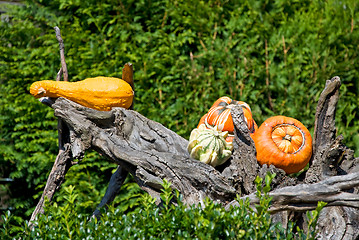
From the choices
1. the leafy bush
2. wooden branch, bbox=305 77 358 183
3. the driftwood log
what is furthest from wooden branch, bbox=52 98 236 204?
wooden branch, bbox=305 77 358 183

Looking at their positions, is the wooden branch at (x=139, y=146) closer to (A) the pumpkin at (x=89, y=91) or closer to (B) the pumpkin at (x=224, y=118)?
(A) the pumpkin at (x=89, y=91)

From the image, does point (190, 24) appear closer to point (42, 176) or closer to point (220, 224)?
point (42, 176)

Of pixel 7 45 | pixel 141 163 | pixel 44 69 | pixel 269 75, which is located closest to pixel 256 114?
pixel 269 75

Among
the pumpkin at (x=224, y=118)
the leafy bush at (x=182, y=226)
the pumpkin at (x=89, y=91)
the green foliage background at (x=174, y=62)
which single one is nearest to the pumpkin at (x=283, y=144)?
the pumpkin at (x=224, y=118)

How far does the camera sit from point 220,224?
2.27 metres

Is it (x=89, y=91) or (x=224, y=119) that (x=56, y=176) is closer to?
(x=89, y=91)

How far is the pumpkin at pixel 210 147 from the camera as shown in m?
3.05

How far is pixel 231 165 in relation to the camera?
3.11 meters

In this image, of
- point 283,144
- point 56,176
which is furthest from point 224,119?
point 56,176

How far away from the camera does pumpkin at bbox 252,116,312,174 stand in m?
3.08

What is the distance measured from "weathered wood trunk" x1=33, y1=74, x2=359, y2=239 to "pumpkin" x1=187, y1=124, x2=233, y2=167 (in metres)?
0.07

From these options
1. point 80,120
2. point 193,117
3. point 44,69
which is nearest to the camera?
→ point 80,120

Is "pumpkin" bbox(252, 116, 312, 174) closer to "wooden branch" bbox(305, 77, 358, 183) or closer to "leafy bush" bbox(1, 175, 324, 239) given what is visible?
"wooden branch" bbox(305, 77, 358, 183)

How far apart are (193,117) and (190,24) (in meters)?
1.15
